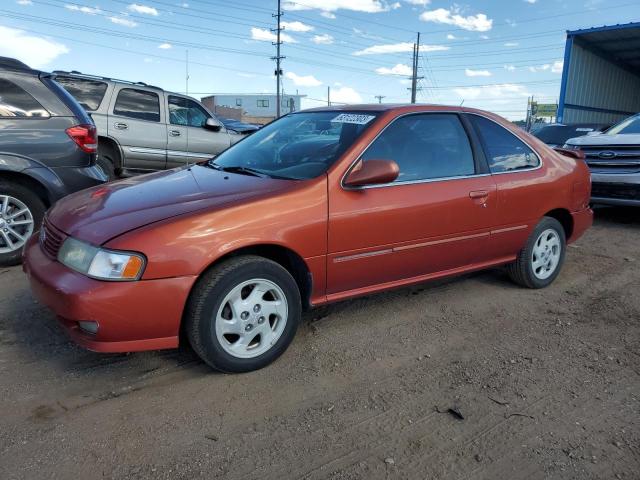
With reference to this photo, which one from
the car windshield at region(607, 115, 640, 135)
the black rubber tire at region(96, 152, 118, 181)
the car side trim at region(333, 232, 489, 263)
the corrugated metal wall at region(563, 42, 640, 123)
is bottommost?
the car side trim at region(333, 232, 489, 263)

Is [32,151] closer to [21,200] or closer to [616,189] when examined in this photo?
[21,200]

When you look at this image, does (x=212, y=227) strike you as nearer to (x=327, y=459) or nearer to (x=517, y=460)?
(x=327, y=459)

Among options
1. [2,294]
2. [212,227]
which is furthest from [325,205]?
[2,294]

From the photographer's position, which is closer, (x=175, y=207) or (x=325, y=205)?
(x=175, y=207)

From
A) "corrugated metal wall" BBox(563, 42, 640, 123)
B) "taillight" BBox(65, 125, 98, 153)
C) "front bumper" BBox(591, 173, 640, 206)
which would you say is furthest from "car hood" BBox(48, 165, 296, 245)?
"corrugated metal wall" BBox(563, 42, 640, 123)

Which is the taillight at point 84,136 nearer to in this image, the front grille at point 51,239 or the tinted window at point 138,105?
the front grille at point 51,239

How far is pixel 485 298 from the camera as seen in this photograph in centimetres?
424

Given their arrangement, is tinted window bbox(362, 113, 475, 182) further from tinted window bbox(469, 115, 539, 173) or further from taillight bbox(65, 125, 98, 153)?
taillight bbox(65, 125, 98, 153)

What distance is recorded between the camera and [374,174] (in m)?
3.09

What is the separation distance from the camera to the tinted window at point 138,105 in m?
8.12

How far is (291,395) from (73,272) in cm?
131

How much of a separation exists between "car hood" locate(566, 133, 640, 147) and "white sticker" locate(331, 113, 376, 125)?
5290mm

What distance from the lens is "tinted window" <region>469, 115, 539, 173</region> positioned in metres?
4.01

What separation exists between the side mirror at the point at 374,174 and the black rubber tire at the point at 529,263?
71.3 inches
